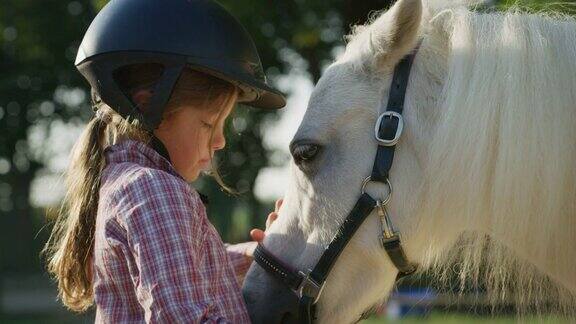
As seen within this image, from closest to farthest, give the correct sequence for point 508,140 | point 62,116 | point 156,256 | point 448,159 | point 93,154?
point 156,256 < point 508,140 < point 448,159 < point 93,154 < point 62,116

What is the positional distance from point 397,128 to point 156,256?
0.96 metres

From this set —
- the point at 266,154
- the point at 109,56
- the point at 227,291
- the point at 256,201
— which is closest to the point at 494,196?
the point at 227,291

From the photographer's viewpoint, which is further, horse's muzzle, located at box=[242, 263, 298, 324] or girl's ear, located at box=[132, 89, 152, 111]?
horse's muzzle, located at box=[242, 263, 298, 324]

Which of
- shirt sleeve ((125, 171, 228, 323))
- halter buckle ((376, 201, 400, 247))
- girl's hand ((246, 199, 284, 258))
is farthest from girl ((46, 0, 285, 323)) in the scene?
halter buckle ((376, 201, 400, 247))

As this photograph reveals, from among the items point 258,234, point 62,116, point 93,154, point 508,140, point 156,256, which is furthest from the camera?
point 62,116

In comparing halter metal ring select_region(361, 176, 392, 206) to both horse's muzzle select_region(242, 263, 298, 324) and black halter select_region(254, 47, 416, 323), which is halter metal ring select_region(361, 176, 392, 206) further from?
horse's muzzle select_region(242, 263, 298, 324)

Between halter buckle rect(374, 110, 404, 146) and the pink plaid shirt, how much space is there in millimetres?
654

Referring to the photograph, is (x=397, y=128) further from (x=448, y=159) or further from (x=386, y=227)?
(x=386, y=227)

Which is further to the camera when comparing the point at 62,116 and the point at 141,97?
the point at 62,116

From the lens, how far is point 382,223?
3.07 m

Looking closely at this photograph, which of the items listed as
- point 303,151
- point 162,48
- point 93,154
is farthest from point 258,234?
point 162,48

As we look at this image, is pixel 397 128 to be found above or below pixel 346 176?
above

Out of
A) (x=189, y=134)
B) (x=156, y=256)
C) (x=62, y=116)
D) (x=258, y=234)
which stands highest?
(x=62, y=116)

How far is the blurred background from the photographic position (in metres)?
10.8
